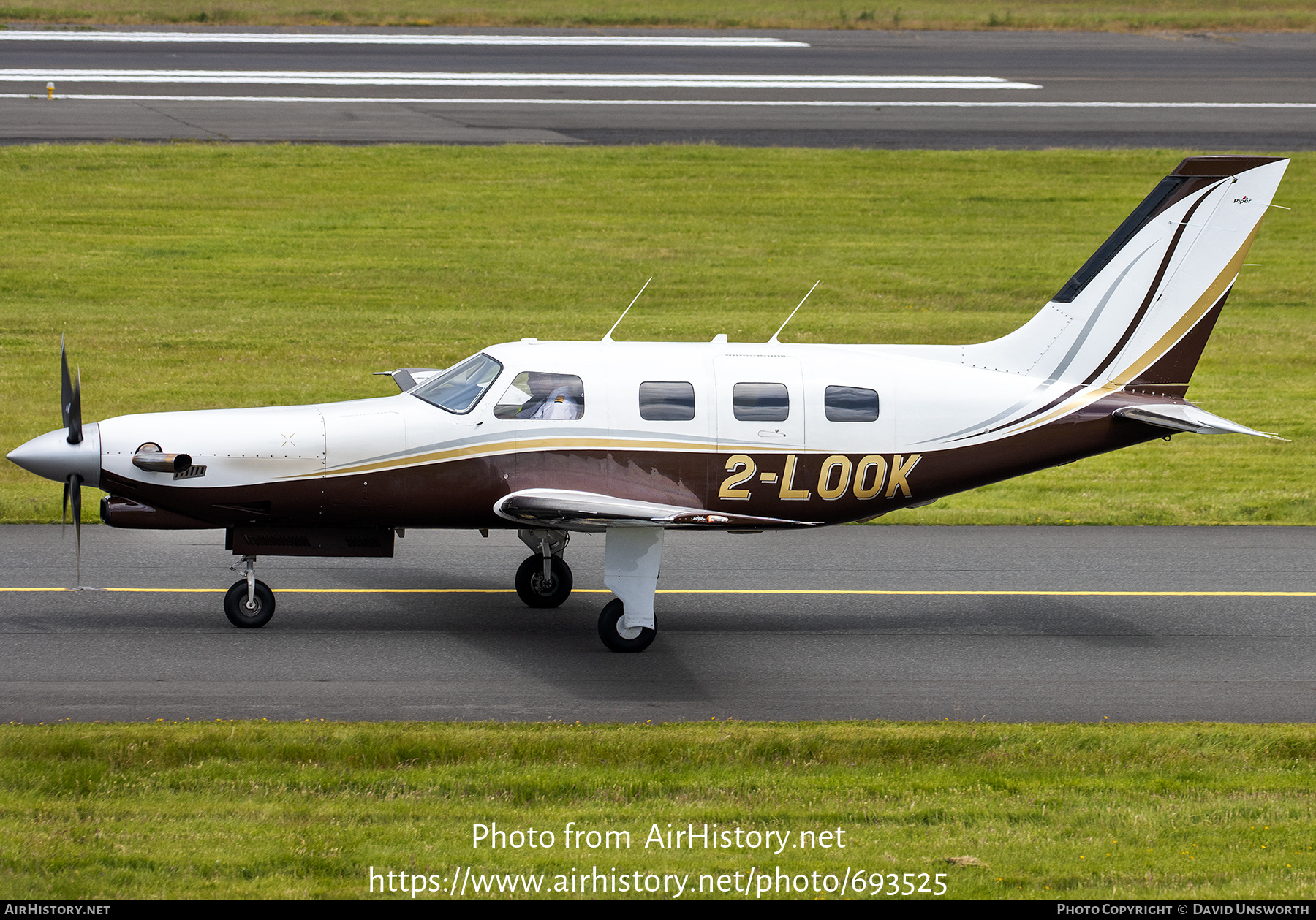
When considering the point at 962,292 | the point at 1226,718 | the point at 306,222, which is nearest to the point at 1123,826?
the point at 1226,718

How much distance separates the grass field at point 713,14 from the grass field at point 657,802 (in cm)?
4307

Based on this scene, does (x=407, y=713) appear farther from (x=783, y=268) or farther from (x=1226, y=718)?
(x=783, y=268)

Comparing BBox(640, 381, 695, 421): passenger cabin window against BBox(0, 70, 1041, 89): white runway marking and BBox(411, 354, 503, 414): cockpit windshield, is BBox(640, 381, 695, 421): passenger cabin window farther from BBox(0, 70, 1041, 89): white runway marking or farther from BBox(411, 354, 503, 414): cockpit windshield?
BBox(0, 70, 1041, 89): white runway marking

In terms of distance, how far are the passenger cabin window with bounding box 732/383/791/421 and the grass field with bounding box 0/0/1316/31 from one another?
39851 millimetres

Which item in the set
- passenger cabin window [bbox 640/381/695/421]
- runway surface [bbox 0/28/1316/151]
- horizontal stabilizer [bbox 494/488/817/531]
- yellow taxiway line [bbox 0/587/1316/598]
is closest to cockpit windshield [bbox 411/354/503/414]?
horizontal stabilizer [bbox 494/488/817/531]

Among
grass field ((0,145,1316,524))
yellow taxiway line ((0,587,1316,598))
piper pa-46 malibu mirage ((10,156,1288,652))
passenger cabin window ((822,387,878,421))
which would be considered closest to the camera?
piper pa-46 malibu mirage ((10,156,1288,652))

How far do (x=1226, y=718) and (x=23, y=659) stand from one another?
408 inches

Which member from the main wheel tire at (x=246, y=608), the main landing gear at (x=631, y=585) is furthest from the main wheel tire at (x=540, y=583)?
the main wheel tire at (x=246, y=608)

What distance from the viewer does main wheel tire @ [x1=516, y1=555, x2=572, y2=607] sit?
46.5 ft

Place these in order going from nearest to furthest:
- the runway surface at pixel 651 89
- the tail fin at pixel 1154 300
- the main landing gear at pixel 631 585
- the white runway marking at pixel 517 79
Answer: the main landing gear at pixel 631 585
the tail fin at pixel 1154 300
the runway surface at pixel 651 89
the white runway marking at pixel 517 79

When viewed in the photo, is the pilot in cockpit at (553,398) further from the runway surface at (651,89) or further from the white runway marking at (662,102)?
the white runway marking at (662,102)

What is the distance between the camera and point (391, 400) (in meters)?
13.1

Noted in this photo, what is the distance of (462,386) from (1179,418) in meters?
6.94

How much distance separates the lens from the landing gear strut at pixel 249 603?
13117mm
